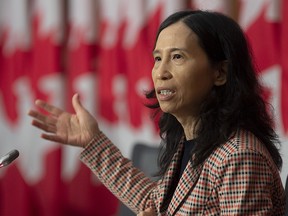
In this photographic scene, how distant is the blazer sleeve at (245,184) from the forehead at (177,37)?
30 cm

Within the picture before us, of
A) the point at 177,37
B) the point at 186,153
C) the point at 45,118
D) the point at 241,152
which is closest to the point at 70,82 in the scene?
the point at 45,118

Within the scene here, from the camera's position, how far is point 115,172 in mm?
1755

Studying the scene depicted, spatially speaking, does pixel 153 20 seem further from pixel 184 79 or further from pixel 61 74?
pixel 184 79

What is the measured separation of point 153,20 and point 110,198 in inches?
31.8

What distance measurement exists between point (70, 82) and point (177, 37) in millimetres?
1346

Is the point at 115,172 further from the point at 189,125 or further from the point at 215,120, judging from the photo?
the point at 215,120

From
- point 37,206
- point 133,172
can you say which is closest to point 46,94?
point 37,206

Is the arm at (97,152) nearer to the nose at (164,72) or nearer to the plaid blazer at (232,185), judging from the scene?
the plaid blazer at (232,185)

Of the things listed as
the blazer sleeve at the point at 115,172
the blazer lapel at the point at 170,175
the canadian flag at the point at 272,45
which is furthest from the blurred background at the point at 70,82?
the blazer lapel at the point at 170,175

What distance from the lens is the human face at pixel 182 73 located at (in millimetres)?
1401

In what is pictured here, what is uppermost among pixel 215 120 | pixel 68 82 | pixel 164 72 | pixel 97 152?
pixel 164 72

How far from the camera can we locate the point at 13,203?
280 centimetres

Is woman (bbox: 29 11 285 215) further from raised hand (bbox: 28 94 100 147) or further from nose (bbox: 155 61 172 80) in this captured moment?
raised hand (bbox: 28 94 100 147)

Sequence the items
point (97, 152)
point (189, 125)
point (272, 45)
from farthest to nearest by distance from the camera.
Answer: point (272, 45) < point (97, 152) < point (189, 125)
